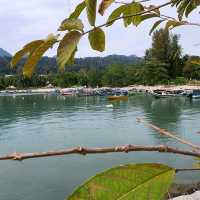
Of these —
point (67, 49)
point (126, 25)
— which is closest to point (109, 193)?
point (67, 49)

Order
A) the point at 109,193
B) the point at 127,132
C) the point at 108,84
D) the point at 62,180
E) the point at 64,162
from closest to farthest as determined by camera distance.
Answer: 1. the point at 109,193
2. the point at 62,180
3. the point at 64,162
4. the point at 127,132
5. the point at 108,84

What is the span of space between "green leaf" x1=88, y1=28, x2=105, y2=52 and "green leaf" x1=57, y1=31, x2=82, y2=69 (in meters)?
0.07

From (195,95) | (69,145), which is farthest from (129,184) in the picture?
(195,95)

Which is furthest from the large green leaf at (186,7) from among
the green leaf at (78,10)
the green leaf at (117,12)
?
the green leaf at (78,10)

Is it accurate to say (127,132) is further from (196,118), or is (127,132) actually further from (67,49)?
(67,49)

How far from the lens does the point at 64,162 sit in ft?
51.5

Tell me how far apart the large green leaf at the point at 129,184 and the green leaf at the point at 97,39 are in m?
0.23

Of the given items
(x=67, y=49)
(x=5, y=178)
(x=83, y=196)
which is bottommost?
(x=5, y=178)

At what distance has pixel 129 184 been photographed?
297 mm

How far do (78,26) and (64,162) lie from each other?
50.8 feet

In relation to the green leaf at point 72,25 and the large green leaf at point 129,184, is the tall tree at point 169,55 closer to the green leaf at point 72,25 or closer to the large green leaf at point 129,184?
the green leaf at point 72,25

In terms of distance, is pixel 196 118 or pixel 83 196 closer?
pixel 83 196

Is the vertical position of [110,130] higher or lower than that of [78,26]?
lower

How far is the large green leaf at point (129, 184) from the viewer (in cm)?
29
